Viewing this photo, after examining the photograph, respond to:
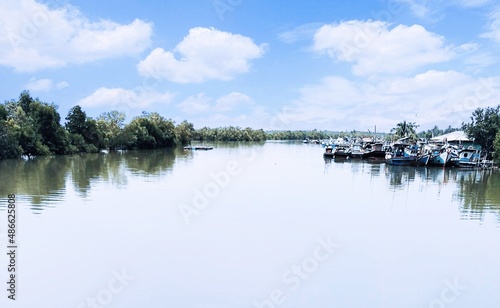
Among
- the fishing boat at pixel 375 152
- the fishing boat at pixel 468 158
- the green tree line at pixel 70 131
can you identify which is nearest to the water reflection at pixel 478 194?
the fishing boat at pixel 468 158

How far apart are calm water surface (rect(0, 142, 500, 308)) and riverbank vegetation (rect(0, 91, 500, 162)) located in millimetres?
18624

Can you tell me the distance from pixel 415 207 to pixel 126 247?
11252 millimetres

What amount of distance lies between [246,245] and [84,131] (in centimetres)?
Answer: 4028

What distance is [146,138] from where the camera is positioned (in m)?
56.1

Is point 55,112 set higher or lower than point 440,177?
higher

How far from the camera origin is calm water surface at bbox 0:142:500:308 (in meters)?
7.24

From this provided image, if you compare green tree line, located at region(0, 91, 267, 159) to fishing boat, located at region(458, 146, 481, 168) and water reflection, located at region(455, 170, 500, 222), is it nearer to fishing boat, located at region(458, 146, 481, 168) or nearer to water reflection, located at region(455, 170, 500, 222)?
water reflection, located at region(455, 170, 500, 222)

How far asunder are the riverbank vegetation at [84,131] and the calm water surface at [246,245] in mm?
18624

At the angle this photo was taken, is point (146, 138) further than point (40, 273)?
Yes

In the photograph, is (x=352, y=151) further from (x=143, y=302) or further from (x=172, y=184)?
(x=143, y=302)

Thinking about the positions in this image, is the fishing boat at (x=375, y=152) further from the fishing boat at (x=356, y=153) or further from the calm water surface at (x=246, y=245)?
the calm water surface at (x=246, y=245)

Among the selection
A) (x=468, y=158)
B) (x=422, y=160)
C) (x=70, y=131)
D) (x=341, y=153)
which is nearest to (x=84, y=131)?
(x=70, y=131)

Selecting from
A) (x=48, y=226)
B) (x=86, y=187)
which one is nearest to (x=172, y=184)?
(x=86, y=187)

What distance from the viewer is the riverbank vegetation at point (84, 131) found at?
34.2m
